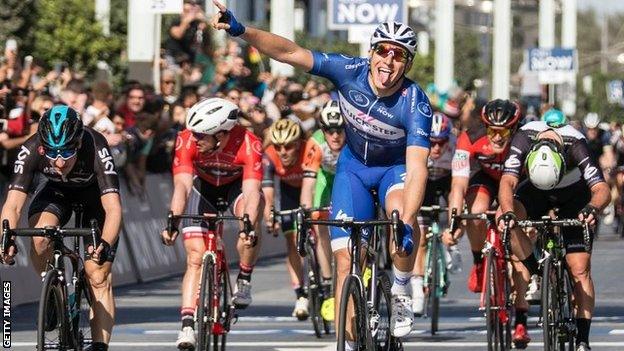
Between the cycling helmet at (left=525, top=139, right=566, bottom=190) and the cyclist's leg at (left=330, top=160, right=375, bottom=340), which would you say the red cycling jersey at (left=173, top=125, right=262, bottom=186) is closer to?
the cyclist's leg at (left=330, top=160, right=375, bottom=340)

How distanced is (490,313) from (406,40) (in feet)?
8.41

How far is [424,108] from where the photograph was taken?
12.1m

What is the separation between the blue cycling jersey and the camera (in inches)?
474

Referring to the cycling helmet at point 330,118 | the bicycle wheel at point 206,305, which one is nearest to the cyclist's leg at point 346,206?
the bicycle wheel at point 206,305

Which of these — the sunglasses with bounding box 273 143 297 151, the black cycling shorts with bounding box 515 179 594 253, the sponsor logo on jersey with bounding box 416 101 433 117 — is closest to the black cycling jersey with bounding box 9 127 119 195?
the sponsor logo on jersey with bounding box 416 101 433 117

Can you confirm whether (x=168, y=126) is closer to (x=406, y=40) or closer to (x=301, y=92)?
(x=301, y=92)

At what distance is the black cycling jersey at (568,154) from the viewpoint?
13305 mm

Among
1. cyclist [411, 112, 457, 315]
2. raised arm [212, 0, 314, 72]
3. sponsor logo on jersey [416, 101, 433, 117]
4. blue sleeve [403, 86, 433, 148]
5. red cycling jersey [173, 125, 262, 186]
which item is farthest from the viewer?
cyclist [411, 112, 457, 315]

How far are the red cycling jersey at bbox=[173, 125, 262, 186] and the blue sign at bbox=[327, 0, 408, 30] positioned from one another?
11645 millimetres

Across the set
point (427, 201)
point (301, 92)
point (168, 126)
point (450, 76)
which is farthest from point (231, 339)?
point (450, 76)

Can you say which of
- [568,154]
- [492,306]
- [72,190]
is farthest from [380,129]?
[492,306]

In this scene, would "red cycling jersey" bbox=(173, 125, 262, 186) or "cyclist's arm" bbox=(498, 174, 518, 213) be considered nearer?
"cyclist's arm" bbox=(498, 174, 518, 213)

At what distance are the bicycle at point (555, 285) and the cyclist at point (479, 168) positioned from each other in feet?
5.03

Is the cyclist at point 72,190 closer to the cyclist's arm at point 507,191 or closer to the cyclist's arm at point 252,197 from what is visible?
the cyclist's arm at point 252,197
